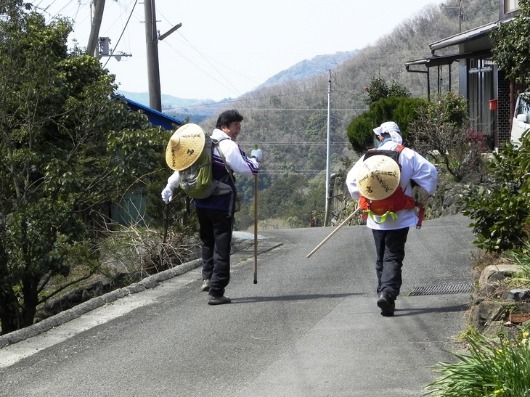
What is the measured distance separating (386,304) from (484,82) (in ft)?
75.6

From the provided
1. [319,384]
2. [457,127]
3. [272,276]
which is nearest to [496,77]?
[457,127]

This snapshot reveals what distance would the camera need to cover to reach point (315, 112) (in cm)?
6906

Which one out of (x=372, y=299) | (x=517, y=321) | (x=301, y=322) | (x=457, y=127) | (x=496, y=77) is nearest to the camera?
(x=517, y=321)

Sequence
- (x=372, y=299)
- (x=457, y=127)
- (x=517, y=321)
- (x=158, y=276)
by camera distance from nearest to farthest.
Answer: (x=517, y=321)
(x=372, y=299)
(x=158, y=276)
(x=457, y=127)

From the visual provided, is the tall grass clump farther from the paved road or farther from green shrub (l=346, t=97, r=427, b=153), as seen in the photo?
green shrub (l=346, t=97, r=427, b=153)

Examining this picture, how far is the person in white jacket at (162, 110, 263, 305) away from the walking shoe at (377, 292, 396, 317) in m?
1.73

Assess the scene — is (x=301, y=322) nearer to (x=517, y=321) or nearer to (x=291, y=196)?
(x=517, y=321)

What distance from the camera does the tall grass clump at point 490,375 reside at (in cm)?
536

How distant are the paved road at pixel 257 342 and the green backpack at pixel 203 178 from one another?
119 cm

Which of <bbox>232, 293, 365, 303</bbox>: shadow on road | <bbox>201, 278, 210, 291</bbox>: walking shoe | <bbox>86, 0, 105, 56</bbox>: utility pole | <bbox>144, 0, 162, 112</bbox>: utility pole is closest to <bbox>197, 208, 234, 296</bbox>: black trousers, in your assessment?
<bbox>232, 293, 365, 303</bbox>: shadow on road

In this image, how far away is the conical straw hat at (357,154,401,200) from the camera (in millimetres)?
8891

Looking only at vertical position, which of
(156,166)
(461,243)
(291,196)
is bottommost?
(291,196)

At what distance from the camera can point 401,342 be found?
25.9ft

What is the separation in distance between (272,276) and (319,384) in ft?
17.5
